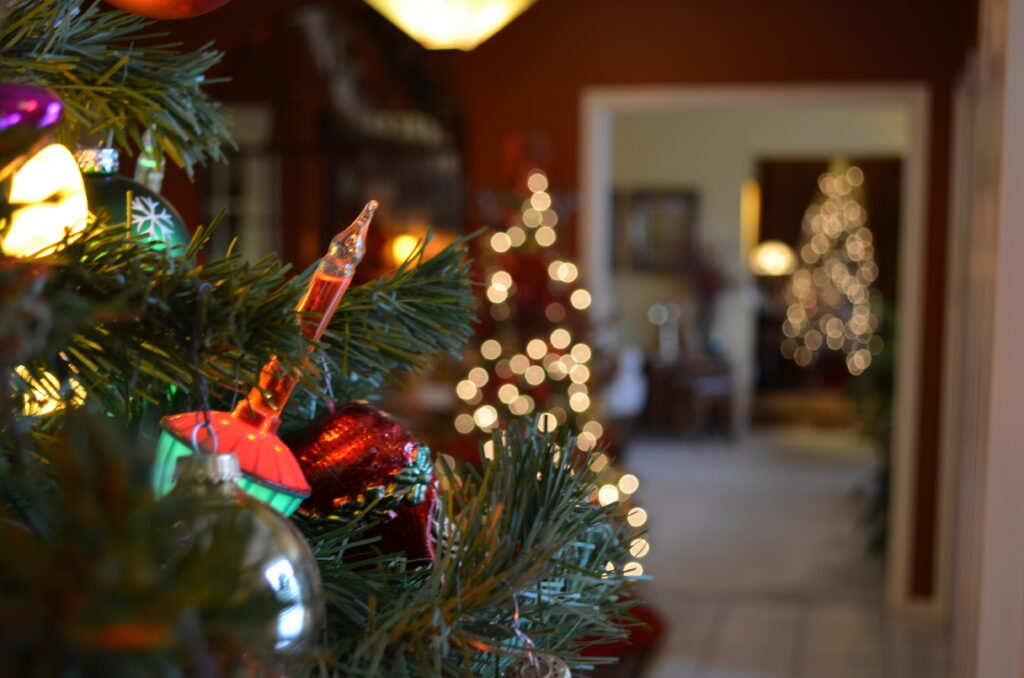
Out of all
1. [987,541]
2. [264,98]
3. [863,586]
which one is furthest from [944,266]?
[264,98]

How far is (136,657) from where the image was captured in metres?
0.28

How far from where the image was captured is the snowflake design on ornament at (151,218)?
60 centimetres

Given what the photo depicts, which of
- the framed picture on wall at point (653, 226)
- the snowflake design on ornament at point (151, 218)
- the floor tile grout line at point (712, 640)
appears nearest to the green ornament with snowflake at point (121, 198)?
the snowflake design on ornament at point (151, 218)

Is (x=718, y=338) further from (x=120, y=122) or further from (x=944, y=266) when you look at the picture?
(x=120, y=122)

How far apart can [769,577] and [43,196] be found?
189 inches

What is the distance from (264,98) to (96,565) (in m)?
Result: 7.14

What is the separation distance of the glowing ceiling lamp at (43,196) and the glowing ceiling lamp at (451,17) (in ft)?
7.55

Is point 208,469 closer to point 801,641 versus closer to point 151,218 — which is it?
point 151,218

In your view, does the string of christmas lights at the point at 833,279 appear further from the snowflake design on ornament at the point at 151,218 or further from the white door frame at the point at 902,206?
the snowflake design on ornament at the point at 151,218

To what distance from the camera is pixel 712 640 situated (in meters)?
4.03

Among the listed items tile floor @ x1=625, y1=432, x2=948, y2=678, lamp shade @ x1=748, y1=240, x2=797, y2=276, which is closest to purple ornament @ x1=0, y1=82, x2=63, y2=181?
tile floor @ x1=625, y1=432, x2=948, y2=678

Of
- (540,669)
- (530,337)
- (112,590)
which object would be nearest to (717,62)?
(530,337)

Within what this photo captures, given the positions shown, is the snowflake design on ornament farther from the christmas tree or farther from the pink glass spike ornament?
the pink glass spike ornament

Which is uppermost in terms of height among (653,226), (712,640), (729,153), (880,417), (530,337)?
(729,153)
